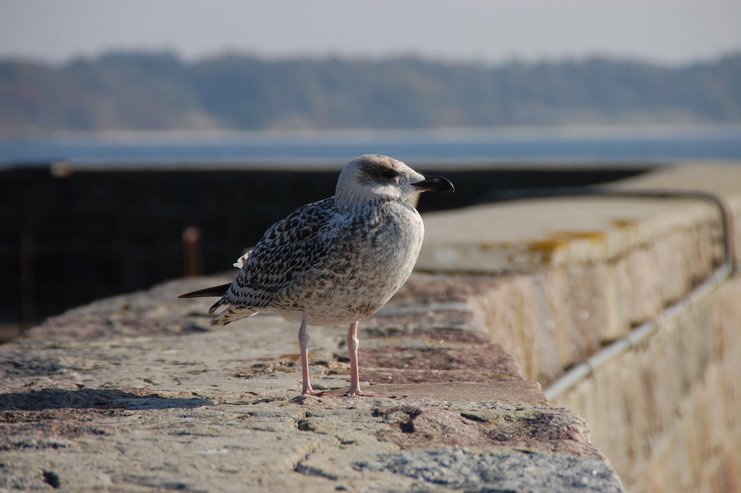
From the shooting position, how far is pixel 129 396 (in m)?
3.58

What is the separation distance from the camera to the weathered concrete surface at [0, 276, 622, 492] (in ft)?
8.89

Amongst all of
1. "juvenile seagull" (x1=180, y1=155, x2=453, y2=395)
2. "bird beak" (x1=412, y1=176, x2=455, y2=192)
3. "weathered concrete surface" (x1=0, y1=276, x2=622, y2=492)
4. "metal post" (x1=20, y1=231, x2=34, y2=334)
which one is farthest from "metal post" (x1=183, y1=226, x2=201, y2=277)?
"bird beak" (x1=412, y1=176, x2=455, y2=192)

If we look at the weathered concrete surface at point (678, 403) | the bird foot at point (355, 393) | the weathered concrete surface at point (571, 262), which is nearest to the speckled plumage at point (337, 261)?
the bird foot at point (355, 393)

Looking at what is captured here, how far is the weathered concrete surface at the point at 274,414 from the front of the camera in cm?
271

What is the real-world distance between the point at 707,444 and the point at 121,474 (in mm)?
6044

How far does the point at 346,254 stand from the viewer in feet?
11.6

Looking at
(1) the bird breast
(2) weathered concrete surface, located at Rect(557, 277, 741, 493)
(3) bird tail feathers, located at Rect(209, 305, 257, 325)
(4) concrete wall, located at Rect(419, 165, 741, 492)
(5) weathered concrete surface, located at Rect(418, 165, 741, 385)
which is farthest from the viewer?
(2) weathered concrete surface, located at Rect(557, 277, 741, 493)

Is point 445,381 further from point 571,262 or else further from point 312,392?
point 571,262

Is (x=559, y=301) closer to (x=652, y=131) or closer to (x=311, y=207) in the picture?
(x=311, y=207)

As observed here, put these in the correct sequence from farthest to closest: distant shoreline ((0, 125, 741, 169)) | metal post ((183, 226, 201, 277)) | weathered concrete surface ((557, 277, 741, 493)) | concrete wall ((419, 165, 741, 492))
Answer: distant shoreline ((0, 125, 741, 169)) → metal post ((183, 226, 201, 277)) → weathered concrete surface ((557, 277, 741, 493)) → concrete wall ((419, 165, 741, 492))

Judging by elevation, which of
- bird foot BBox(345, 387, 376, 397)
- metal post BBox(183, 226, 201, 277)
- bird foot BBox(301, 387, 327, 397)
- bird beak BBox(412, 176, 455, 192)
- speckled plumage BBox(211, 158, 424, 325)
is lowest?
metal post BBox(183, 226, 201, 277)

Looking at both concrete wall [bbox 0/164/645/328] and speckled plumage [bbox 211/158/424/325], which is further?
concrete wall [bbox 0/164/645/328]

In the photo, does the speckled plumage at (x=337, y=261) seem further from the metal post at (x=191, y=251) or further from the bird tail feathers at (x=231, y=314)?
the metal post at (x=191, y=251)

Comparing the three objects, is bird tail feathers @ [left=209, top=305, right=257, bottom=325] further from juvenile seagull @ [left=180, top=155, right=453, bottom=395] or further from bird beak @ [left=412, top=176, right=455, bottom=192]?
bird beak @ [left=412, top=176, right=455, bottom=192]
